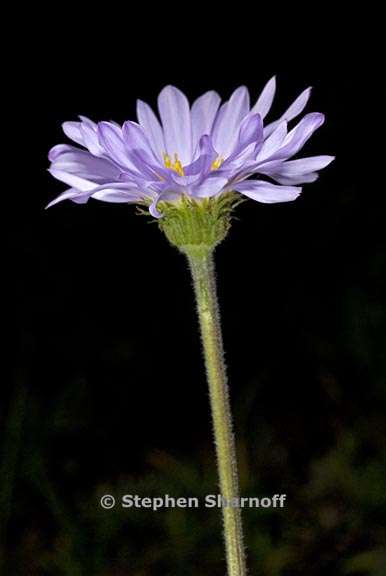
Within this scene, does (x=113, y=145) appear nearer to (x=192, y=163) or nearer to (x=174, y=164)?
(x=192, y=163)

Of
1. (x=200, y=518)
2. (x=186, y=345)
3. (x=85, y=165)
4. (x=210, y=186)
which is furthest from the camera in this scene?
(x=186, y=345)

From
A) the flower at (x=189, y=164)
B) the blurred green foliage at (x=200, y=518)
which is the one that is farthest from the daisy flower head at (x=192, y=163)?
the blurred green foliage at (x=200, y=518)

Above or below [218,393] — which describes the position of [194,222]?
above

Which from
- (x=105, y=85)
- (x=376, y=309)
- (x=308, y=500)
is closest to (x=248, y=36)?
(x=105, y=85)

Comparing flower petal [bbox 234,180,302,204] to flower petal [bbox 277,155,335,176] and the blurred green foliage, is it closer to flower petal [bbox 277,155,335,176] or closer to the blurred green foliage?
flower petal [bbox 277,155,335,176]

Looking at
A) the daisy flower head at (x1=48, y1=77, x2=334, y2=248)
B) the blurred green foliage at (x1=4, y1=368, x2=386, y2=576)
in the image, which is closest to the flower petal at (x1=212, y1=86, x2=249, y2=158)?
the daisy flower head at (x1=48, y1=77, x2=334, y2=248)

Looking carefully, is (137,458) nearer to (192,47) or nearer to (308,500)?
(308,500)

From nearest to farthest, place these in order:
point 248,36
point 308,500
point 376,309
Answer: point 308,500 → point 376,309 → point 248,36

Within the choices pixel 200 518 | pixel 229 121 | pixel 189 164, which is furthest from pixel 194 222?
pixel 200 518
